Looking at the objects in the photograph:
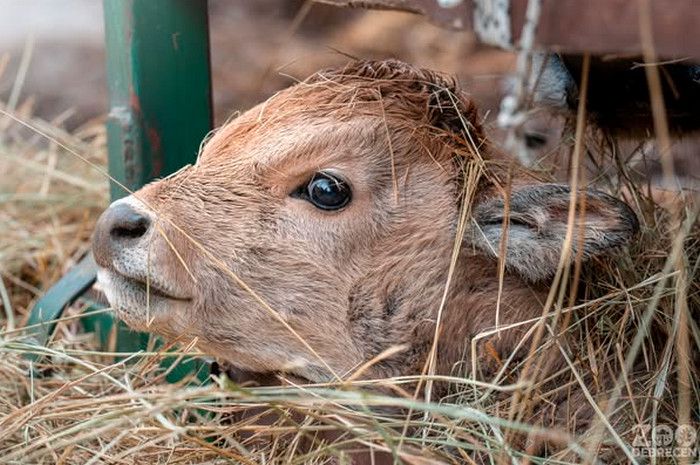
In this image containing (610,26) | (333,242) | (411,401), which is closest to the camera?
(610,26)

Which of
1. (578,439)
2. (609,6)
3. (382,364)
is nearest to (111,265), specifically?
(382,364)

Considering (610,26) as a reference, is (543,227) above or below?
below

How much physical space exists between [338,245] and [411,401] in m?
0.93

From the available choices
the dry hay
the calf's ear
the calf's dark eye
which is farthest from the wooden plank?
the calf's dark eye

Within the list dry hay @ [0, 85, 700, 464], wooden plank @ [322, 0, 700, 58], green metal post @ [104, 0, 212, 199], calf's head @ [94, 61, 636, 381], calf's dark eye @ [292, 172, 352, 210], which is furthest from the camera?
green metal post @ [104, 0, 212, 199]

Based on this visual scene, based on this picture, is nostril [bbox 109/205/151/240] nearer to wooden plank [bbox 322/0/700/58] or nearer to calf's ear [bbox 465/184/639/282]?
calf's ear [bbox 465/184/639/282]

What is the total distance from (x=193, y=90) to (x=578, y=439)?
208 centimetres

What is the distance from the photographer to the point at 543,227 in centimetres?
348

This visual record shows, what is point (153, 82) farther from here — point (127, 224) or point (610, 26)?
point (610, 26)

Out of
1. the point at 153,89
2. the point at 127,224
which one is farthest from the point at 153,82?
the point at 127,224

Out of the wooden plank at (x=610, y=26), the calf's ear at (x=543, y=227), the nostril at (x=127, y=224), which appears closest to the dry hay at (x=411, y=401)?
the calf's ear at (x=543, y=227)

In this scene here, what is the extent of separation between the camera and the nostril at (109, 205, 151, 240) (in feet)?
11.2

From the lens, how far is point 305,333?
3.59m

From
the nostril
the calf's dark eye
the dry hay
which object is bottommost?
the dry hay
